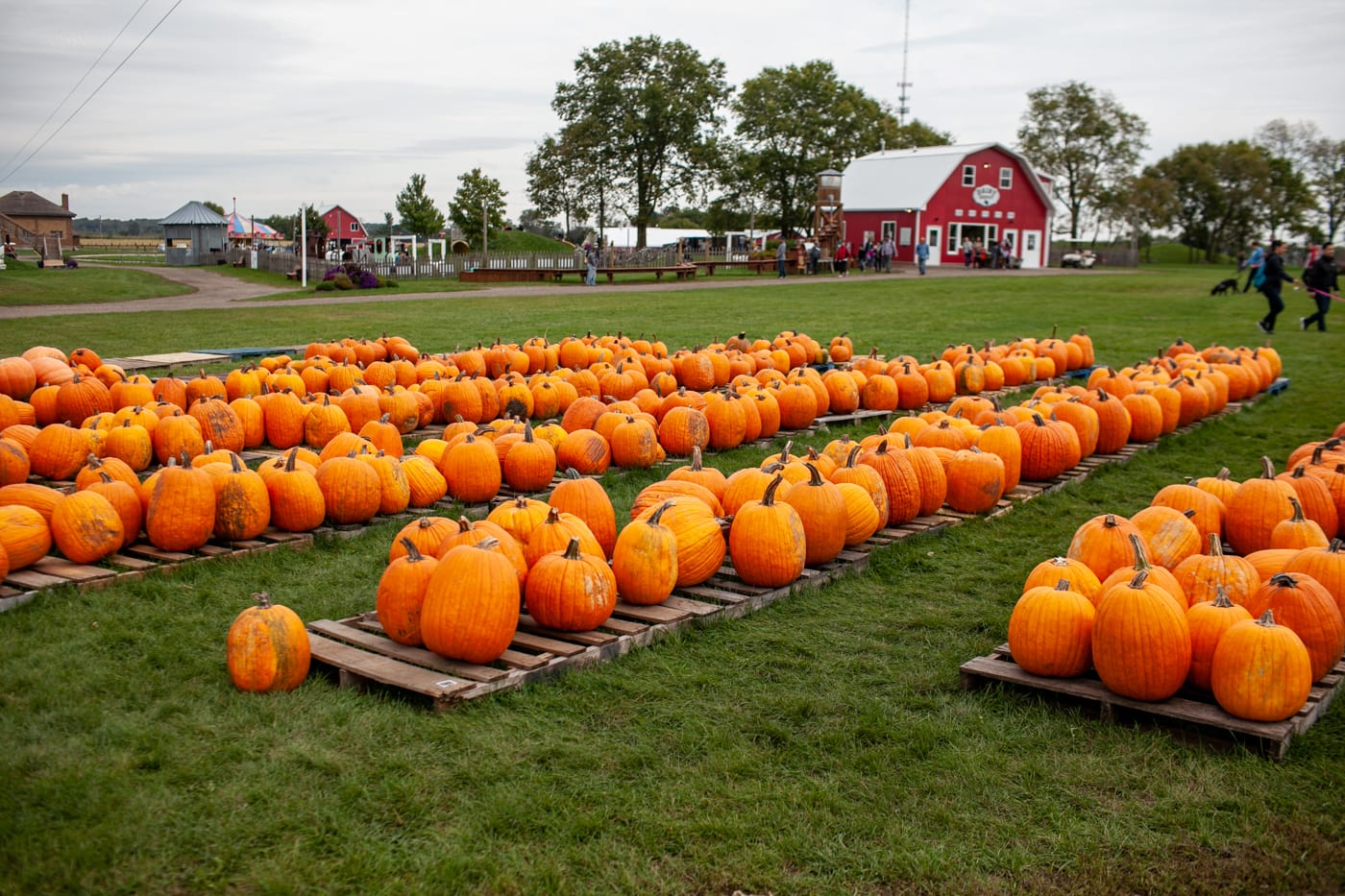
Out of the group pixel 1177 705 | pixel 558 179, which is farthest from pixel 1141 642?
pixel 558 179

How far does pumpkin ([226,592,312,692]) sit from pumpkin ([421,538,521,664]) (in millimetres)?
536

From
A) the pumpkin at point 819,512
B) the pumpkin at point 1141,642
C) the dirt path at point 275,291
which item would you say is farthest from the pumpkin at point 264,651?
the dirt path at point 275,291

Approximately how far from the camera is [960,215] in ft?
186

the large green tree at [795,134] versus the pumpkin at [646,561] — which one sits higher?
the large green tree at [795,134]

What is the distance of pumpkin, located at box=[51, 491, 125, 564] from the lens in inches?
223

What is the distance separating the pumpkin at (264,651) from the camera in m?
4.32

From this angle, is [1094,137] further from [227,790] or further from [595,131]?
[227,790]

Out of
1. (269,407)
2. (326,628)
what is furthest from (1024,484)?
(269,407)

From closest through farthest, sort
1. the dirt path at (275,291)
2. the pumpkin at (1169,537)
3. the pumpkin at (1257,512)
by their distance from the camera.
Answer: the pumpkin at (1169,537) → the pumpkin at (1257,512) → the dirt path at (275,291)

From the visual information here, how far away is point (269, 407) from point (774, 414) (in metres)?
4.35

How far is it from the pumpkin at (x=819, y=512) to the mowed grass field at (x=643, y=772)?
0.26 meters

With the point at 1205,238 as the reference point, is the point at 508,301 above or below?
below

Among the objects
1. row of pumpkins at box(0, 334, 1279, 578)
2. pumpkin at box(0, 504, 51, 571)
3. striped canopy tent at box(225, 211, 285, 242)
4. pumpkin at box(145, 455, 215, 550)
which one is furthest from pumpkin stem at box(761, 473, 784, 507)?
striped canopy tent at box(225, 211, 285, 242)

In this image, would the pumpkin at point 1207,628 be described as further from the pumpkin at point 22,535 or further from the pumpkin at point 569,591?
the pumpkin at point 22,535
